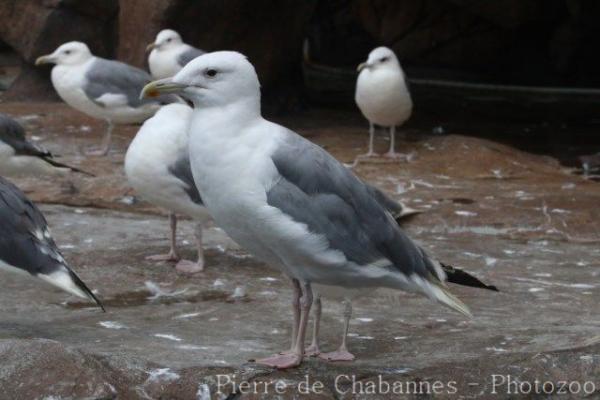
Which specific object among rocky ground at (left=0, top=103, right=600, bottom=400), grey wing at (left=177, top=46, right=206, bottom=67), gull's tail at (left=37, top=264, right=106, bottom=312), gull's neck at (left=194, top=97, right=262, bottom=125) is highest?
gull's neck at (left=194, top=97, right=262, bottom=125)

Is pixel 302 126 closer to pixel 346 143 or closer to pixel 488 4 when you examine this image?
pixel 346 143

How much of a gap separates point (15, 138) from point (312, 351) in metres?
3.49

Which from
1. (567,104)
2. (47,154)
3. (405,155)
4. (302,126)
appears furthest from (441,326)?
(567,104)

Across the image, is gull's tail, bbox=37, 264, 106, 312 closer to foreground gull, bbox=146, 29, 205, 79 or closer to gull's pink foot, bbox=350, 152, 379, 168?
gull's pink foot, bbox=350, 152, 379, 168

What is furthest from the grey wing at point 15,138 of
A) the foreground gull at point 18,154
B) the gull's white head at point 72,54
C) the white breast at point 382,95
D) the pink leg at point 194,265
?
the white breast at point 382,95

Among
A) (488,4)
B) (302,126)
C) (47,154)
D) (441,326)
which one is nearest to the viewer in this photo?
(441,326)

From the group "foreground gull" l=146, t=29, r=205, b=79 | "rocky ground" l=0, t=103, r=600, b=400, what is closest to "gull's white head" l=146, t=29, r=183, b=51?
"foreground gull" l=146, t=29, r=205, b=79

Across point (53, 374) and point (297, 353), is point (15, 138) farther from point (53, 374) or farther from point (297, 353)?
point (297, 353)

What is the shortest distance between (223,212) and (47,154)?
3755 millimetres

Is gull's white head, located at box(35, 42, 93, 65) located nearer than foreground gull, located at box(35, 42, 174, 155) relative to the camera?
No

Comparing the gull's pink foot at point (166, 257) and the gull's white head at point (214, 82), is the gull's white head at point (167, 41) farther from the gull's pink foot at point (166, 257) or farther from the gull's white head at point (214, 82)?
the gull's white head at point (214, 82)

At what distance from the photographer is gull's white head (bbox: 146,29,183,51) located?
34.9ft

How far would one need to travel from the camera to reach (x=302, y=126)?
11.6m

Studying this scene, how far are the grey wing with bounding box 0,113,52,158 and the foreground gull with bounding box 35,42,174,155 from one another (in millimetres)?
2181
